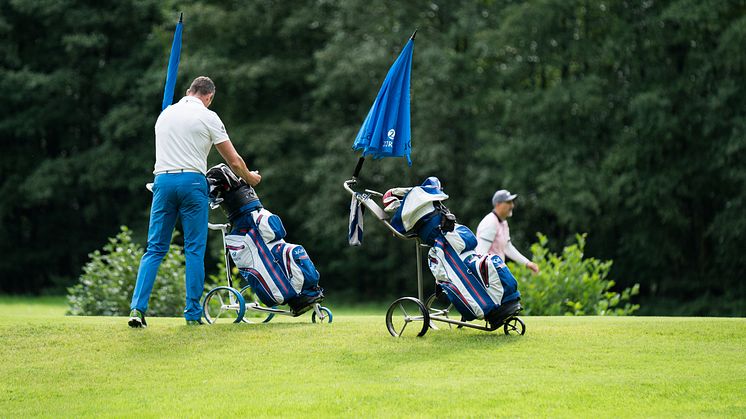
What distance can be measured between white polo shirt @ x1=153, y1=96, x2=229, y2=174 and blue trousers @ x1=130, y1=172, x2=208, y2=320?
11 cm

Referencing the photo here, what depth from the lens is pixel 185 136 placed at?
9414 mm

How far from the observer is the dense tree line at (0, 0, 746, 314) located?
26.3 meters

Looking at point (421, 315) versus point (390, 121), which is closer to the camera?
point (421, 315)

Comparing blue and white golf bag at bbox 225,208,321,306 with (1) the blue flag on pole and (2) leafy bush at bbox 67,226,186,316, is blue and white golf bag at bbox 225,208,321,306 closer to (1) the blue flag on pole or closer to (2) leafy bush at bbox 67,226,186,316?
(1) the blue flag on pole

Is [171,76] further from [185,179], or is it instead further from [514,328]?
[514,328]

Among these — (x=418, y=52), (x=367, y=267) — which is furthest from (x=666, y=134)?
(x=367, y=267)

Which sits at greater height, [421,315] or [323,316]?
[421,315]

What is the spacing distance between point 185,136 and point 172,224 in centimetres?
86

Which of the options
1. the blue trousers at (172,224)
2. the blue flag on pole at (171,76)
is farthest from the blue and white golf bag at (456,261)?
the blue flag on pole at (171,76)

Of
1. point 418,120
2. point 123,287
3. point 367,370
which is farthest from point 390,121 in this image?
point 418,120

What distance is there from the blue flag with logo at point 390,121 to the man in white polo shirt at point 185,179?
1.17 meters

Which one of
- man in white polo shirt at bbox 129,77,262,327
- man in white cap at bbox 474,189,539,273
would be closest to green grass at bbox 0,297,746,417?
man in white polo shirt at bbox 129,77,262,327

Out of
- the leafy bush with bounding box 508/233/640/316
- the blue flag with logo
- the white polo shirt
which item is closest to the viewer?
the white polo shirt

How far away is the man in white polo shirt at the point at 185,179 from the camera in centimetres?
948
